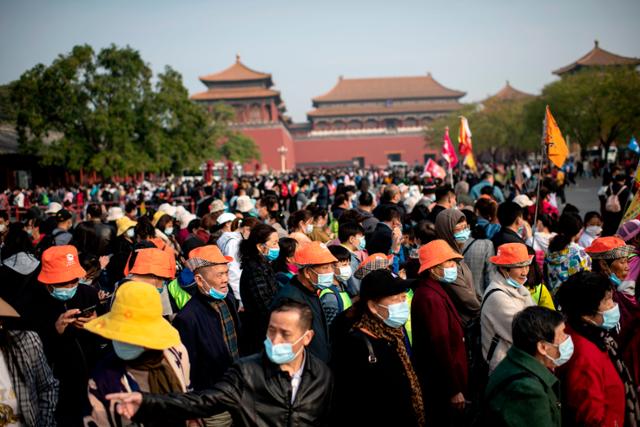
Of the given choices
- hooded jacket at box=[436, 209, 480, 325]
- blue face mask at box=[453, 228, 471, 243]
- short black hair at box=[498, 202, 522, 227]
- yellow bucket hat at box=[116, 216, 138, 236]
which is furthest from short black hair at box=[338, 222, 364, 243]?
yellow bucket hat at box=[116, 216, 138, 236]

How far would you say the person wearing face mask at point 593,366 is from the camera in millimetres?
2559

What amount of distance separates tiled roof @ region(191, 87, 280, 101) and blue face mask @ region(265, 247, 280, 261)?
4404cm

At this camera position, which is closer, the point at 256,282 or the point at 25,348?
the point at 25,348

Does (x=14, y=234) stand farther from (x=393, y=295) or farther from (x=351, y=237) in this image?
(x=393, y=295)

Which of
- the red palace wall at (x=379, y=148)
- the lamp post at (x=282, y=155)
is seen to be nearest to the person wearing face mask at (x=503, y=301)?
the lamp post at (x=282, y=155)

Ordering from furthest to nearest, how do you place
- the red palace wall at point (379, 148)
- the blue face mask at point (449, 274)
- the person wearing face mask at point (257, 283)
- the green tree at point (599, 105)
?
1. the red palace wall at point (379, 148)
2. the green tree at point (599, 105)
3. the person wearing face mask at point (257, 283)
4. the blue face mask at point (449, 274)

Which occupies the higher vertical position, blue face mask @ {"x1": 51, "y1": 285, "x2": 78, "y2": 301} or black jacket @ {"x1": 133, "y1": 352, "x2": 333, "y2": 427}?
blue face mask @ {"x1": 51, "y1": 285, "x2": 78, "y2": 301}

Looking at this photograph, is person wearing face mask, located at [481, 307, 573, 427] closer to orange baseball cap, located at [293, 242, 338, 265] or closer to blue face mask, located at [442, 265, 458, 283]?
blue face mask, located at [442, 265, 458, 283]

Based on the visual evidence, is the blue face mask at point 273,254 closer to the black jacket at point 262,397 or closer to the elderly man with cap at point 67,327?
the elderly man with cap at point 67,327

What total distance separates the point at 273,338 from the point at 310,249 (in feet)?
3.56

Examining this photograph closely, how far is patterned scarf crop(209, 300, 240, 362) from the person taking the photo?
3195 mm

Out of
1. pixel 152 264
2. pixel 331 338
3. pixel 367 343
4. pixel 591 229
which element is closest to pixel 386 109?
pixel 591 229

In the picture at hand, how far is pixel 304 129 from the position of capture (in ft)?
183

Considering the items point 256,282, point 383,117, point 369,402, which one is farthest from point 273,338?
point 383,117
